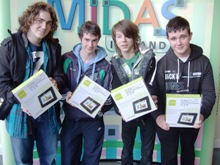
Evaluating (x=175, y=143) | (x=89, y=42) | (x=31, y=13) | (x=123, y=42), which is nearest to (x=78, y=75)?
(x=89, y=42)

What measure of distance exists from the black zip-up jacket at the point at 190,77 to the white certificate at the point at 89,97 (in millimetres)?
466

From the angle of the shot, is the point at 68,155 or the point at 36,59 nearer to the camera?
the point at 36,59

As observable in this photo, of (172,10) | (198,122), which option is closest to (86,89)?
(198,122)

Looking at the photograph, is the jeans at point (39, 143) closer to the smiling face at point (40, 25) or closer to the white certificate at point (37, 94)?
the white certificate at point (37, 94)

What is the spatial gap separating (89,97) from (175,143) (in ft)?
2.73

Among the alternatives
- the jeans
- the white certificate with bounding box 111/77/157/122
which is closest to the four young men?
the jeans

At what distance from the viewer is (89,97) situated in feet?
6.52

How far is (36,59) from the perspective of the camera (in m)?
1.87

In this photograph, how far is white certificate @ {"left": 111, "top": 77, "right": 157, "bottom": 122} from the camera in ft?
6.29

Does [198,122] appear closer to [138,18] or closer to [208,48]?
[208,48]

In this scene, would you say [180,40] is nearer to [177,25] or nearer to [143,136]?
[177,25]

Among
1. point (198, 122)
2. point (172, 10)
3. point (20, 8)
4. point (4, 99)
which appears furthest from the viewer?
point (172, 10)

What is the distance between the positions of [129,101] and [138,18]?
903 mm

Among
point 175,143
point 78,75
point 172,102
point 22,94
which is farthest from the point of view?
point 175,143
